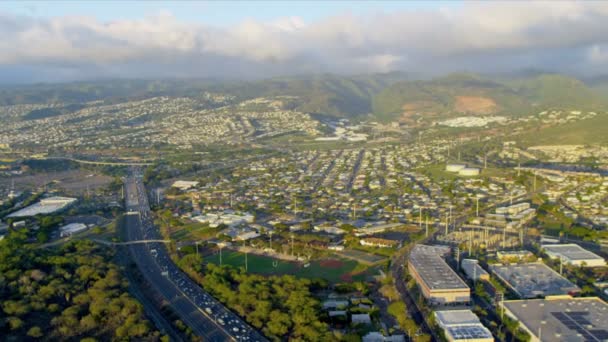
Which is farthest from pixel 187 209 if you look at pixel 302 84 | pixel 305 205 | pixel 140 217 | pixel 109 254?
pixel 302 84

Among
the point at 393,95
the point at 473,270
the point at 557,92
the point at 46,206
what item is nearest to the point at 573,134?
the point at 473,270

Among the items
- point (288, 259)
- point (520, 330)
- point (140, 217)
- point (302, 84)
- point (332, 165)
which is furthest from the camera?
point (302, 84)

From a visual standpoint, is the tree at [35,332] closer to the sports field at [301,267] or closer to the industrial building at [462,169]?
the sports field at [301,267]

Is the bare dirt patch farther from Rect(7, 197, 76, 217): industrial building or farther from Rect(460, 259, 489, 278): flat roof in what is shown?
Rect(460, 259, 489, 278): flat roof

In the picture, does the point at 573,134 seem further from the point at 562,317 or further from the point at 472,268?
the point at 562,317

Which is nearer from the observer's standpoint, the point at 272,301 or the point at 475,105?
the point at 272,301

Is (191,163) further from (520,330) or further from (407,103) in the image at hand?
(407,103)

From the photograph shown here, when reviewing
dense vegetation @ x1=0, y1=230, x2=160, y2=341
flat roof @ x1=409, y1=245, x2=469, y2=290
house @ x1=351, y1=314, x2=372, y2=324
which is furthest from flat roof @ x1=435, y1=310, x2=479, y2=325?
dense vegetation @ x1=0, y1=230, x2=160, y2=341

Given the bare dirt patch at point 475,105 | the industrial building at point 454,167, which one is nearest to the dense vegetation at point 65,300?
the industrial building at point 454,167
